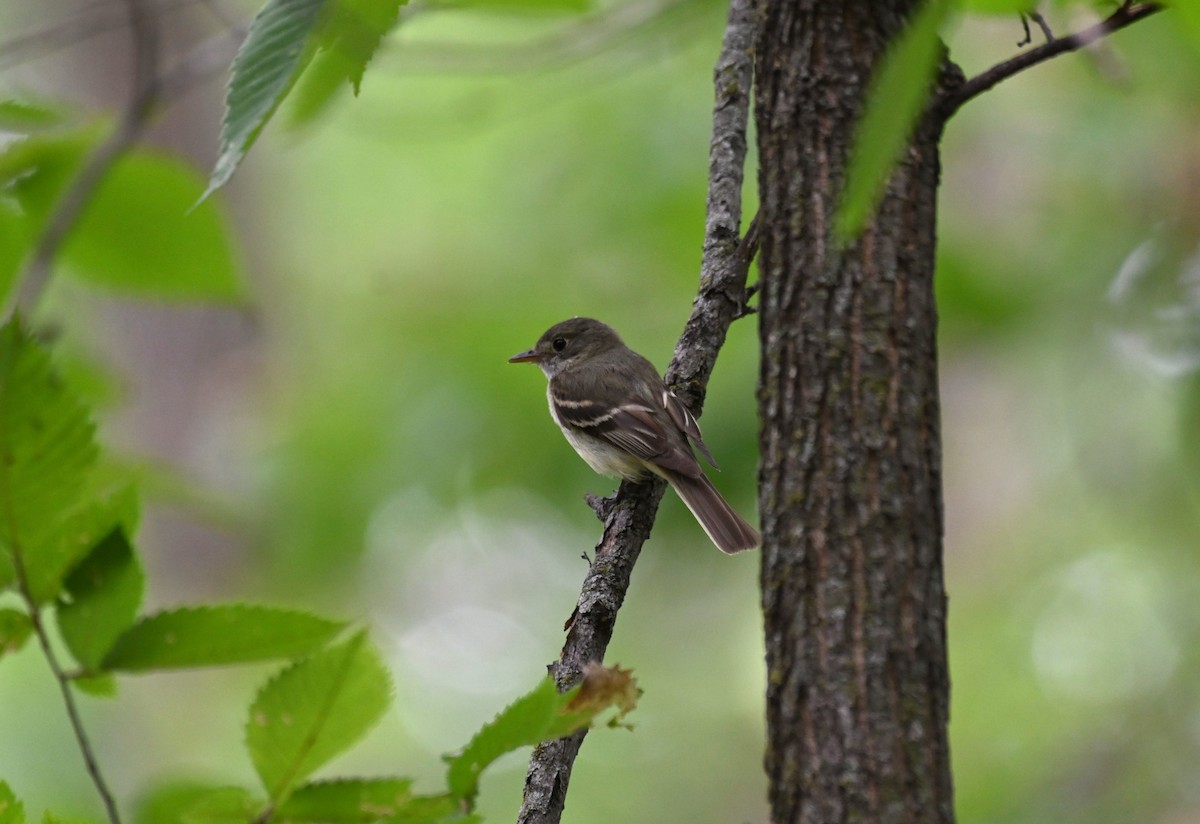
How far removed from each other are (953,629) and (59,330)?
811 cm

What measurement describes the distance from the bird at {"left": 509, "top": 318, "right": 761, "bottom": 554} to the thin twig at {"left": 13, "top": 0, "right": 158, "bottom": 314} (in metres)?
1.82

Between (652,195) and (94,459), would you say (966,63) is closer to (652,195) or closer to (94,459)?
(652,195)

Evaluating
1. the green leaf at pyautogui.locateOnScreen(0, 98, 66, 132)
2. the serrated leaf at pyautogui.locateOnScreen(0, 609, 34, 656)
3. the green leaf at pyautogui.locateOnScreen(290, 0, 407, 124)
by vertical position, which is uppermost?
the green leaf at pyautogui.locateOnScreen(0, 98, 66, 132)

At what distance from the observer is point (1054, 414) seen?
7707mm

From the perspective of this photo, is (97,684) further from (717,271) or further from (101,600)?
(717,271)

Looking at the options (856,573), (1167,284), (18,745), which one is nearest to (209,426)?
(18,745)

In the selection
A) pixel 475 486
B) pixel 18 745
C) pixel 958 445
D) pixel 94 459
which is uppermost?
pixel 958 445

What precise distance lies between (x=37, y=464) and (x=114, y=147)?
1.14 metres

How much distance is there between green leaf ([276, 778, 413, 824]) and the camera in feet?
4.18

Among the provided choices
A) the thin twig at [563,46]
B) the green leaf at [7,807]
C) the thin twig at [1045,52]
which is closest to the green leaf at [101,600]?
the green leaf at [7,807]

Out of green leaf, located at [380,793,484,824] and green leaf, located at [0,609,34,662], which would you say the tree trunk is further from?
green leaf, located at [0,609,34,662]

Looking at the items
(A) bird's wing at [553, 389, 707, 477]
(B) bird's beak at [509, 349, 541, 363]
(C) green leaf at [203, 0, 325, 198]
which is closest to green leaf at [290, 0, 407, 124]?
(C) green leaf at [203, 0, 325, 198]

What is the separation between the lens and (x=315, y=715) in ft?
4.30

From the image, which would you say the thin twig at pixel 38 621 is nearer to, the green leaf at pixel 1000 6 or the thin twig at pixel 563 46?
the green leaf at pixel 1000 6
